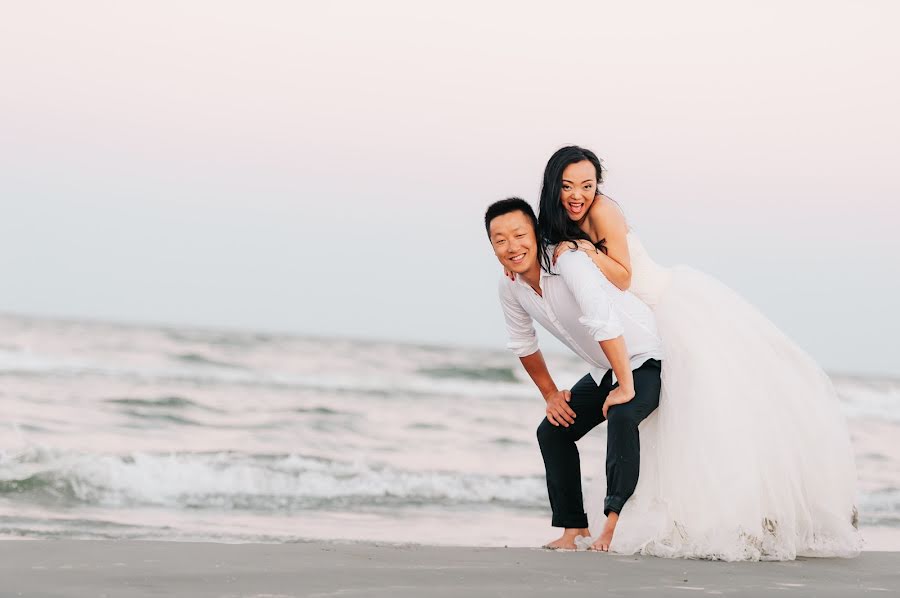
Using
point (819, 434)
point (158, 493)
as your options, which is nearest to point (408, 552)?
point (819, 434)

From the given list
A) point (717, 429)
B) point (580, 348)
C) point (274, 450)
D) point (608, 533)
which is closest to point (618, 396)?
point (580, 348)

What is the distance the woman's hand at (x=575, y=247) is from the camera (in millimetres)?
4055

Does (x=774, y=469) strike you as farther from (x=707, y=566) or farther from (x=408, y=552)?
(x=408, y=552)

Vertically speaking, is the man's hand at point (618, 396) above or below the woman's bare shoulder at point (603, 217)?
below

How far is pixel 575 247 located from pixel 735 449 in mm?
1073

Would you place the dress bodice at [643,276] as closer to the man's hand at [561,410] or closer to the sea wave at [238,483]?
→ the man's hand at [561,410]

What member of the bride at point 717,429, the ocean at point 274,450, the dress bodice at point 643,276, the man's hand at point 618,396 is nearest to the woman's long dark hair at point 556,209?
the bride at point 717,429

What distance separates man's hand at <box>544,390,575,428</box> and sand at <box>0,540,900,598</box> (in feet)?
1.90

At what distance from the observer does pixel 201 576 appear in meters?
3.30

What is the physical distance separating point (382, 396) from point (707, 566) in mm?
13970

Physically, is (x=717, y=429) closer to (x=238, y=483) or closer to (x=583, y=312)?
(x=583, y=312)

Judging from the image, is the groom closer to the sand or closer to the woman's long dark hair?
the woman's long dark hair

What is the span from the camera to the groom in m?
3.98

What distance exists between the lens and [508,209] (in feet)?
13.6
